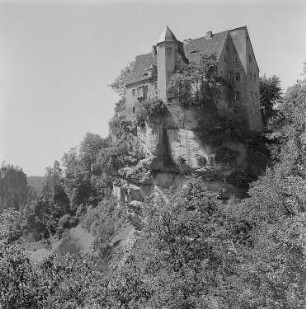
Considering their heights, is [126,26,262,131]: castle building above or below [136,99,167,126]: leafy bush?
above

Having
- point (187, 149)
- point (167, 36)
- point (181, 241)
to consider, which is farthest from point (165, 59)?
point (181, 241)

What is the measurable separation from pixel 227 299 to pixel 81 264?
25.0 ft

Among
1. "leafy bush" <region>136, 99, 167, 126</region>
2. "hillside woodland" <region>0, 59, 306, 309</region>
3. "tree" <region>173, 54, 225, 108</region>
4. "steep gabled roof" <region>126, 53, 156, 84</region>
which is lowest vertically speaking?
"hillside woodland" <region>0, 59, 306, 309</region>

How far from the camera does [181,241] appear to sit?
30.8 meters

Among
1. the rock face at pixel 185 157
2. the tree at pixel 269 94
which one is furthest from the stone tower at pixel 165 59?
the tree at pixel 269 94

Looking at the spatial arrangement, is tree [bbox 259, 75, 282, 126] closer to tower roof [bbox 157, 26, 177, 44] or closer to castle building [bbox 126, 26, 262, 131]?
castle building [bbox 126, 26, 262, 131]

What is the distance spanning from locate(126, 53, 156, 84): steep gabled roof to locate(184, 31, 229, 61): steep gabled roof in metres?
4.54

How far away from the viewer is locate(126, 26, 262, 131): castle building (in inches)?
2330

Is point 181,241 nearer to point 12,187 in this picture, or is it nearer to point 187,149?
point 187,149

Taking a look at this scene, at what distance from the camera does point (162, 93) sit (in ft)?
193

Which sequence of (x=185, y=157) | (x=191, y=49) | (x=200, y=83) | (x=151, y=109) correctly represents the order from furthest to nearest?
(x=191, y=49)
(x=151, y=109)
(x=185, y=157)
(x=200, y=83)

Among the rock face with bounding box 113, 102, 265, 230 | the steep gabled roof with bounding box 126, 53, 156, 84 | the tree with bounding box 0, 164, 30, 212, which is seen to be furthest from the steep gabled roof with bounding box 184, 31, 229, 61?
the tree with bounding box 0, 164, 30, 212

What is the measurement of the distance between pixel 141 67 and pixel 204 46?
8302 millimetres

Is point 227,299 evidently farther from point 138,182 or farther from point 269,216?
point 138,182
